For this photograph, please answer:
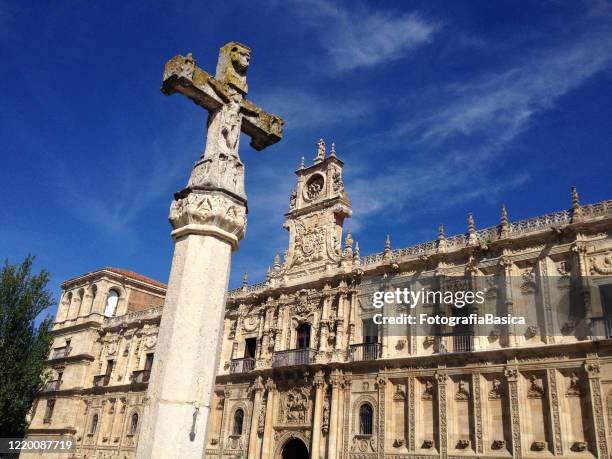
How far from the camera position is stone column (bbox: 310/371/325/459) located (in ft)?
69.4

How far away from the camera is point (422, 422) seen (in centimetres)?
1906

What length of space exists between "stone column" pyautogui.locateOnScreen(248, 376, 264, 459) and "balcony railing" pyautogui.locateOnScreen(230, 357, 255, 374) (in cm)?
103

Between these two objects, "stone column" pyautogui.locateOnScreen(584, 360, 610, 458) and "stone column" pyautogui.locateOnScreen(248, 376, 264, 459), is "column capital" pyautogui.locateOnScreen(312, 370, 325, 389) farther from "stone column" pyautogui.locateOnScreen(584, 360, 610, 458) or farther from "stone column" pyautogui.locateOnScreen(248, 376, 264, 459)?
"stone column" pyautogui.locateOnScreen(584, 360, 610, 458)

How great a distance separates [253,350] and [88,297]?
16720mm

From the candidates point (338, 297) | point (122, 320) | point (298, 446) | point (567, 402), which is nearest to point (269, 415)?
point (298, 446)

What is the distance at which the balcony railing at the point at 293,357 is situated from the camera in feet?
74.5

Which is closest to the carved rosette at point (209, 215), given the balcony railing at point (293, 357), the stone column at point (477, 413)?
the stone column at point (477, 413)

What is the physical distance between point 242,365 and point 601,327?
50.6 ft

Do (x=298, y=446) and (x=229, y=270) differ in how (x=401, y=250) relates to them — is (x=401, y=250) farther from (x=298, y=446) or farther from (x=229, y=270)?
(x=229, y=270)

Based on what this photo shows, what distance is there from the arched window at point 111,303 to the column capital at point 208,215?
3391 centimetres

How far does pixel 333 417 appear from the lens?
21125 mm

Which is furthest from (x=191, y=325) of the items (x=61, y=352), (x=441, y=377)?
(x=61, y=352)

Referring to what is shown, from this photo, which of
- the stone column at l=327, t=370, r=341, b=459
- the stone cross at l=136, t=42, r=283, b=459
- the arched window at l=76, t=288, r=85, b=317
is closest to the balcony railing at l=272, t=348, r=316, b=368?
the stone column at l=327, t=370, r=341, b=459

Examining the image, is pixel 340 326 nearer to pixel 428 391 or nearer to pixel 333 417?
pixel 333 417
